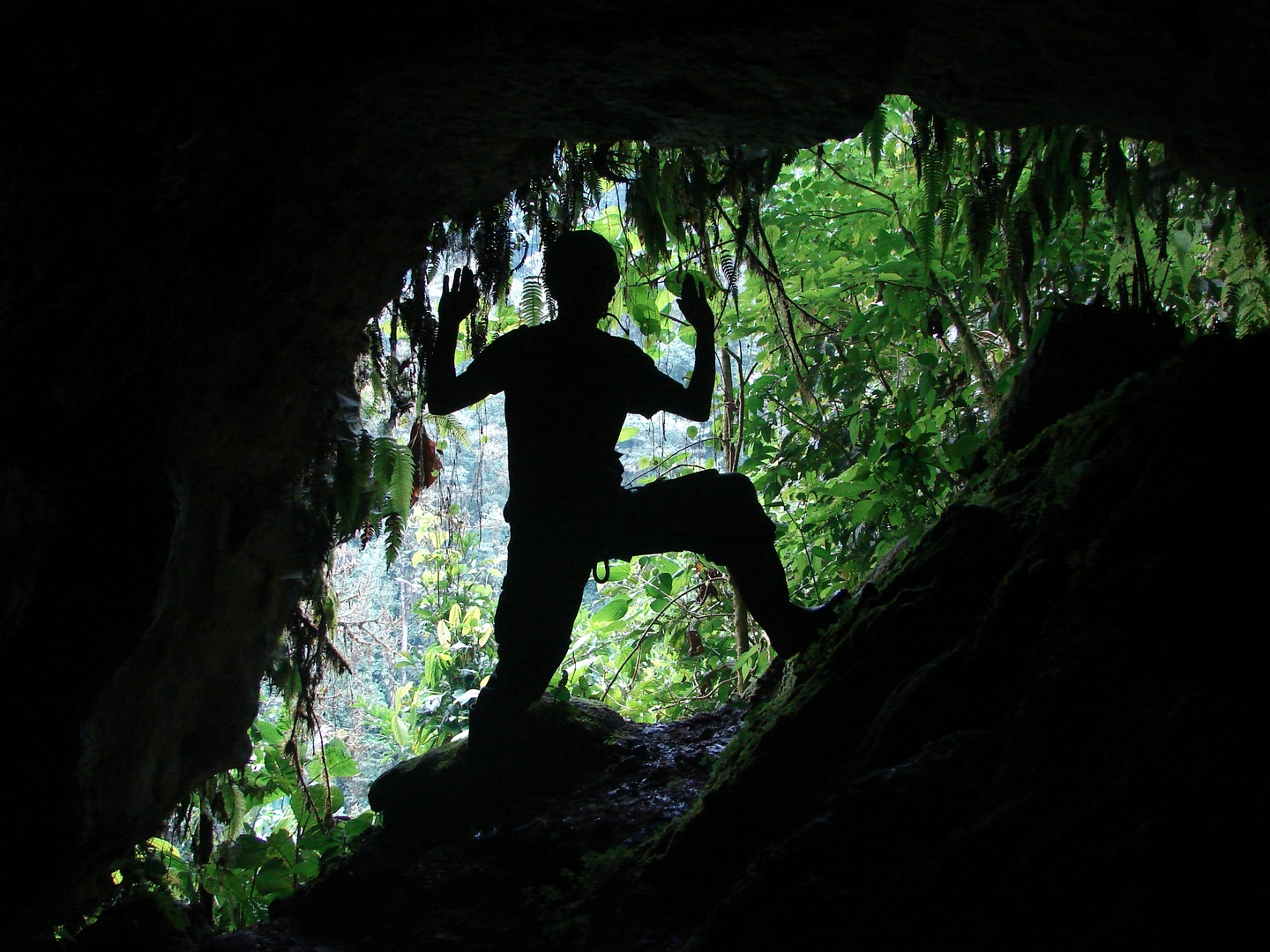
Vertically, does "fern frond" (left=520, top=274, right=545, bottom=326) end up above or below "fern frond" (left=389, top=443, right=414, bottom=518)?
above

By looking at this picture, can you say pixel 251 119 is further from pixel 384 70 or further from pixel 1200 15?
pixel 1200 15

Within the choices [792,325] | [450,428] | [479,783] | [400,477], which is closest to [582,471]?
[400,477]

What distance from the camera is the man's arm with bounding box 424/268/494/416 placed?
3584 millimetres

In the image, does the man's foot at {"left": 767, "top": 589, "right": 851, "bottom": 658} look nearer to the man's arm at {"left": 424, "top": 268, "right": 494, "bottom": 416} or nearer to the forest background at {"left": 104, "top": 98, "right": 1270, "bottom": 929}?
the forest background at {"left": 104, "top": 98, "right": 1270, "bottom": 929}

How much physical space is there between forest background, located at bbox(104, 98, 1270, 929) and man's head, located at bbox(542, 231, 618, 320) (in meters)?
0.74

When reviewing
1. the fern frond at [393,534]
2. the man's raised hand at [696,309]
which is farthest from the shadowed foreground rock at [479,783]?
the man's raised hand at [696,309]

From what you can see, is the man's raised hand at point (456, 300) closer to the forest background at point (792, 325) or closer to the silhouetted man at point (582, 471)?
the silhouetted man at point (582, 471)

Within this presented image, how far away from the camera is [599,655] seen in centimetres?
980

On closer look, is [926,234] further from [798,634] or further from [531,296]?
[798,634]

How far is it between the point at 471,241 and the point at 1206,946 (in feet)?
14.0

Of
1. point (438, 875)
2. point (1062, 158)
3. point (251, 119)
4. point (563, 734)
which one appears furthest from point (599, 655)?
point (251, 119)

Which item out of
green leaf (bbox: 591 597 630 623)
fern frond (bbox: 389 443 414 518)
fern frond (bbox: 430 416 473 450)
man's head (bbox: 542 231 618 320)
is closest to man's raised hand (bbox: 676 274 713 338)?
man's head (bbox: 542 231 618 320)

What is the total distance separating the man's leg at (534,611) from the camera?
374 centimetres

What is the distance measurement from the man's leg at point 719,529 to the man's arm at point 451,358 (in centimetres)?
92
